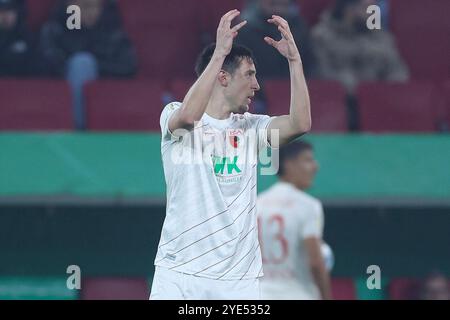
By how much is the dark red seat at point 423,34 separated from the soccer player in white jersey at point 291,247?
Answer: 12.0 ft

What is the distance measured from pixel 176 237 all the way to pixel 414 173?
347cm

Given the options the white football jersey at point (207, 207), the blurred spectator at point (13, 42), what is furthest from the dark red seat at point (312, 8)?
the white football jersey at point (207, 207)

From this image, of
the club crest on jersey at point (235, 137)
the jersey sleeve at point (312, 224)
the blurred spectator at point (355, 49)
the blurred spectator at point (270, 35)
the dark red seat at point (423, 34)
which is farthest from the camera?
the dark red seat at point (423, 34)

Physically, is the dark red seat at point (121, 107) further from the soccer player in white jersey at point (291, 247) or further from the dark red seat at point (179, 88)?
the soccer player in white jersey at point (291, 247)

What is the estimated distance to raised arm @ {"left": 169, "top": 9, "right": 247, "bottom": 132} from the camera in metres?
4.91

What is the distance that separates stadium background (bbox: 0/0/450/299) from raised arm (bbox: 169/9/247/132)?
3.18 m

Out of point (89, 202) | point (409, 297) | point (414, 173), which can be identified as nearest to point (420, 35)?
point (414, 173)

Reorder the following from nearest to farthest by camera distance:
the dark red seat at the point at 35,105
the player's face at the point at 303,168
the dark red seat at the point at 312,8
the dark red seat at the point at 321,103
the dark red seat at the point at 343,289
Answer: the player's face at the point at 303,168 < the dark red seat at the point at 343,289 < the dark red seat at the point at 35,105 < the dark red seat at the point at 321,103 < the dark red seat at the point at 312,8

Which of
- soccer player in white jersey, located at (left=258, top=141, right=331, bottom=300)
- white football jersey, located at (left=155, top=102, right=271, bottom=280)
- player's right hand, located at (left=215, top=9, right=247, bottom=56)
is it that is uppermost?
player's right hand, located at (left=215, top=9, right=247, bottom=56)

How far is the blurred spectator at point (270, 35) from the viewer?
880 centimetres

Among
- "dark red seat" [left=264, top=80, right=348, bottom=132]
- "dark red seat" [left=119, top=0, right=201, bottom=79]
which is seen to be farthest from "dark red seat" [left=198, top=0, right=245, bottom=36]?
"dark red seat" [left=264, top=80, right=348, bottom=132]

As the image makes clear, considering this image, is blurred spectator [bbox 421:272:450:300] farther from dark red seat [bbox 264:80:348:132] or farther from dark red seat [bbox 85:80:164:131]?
dark red seat [bbox 85:80:164:131]

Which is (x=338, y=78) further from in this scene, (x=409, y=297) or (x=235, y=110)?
(x=235, y=110)

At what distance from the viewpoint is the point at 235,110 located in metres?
5.27
